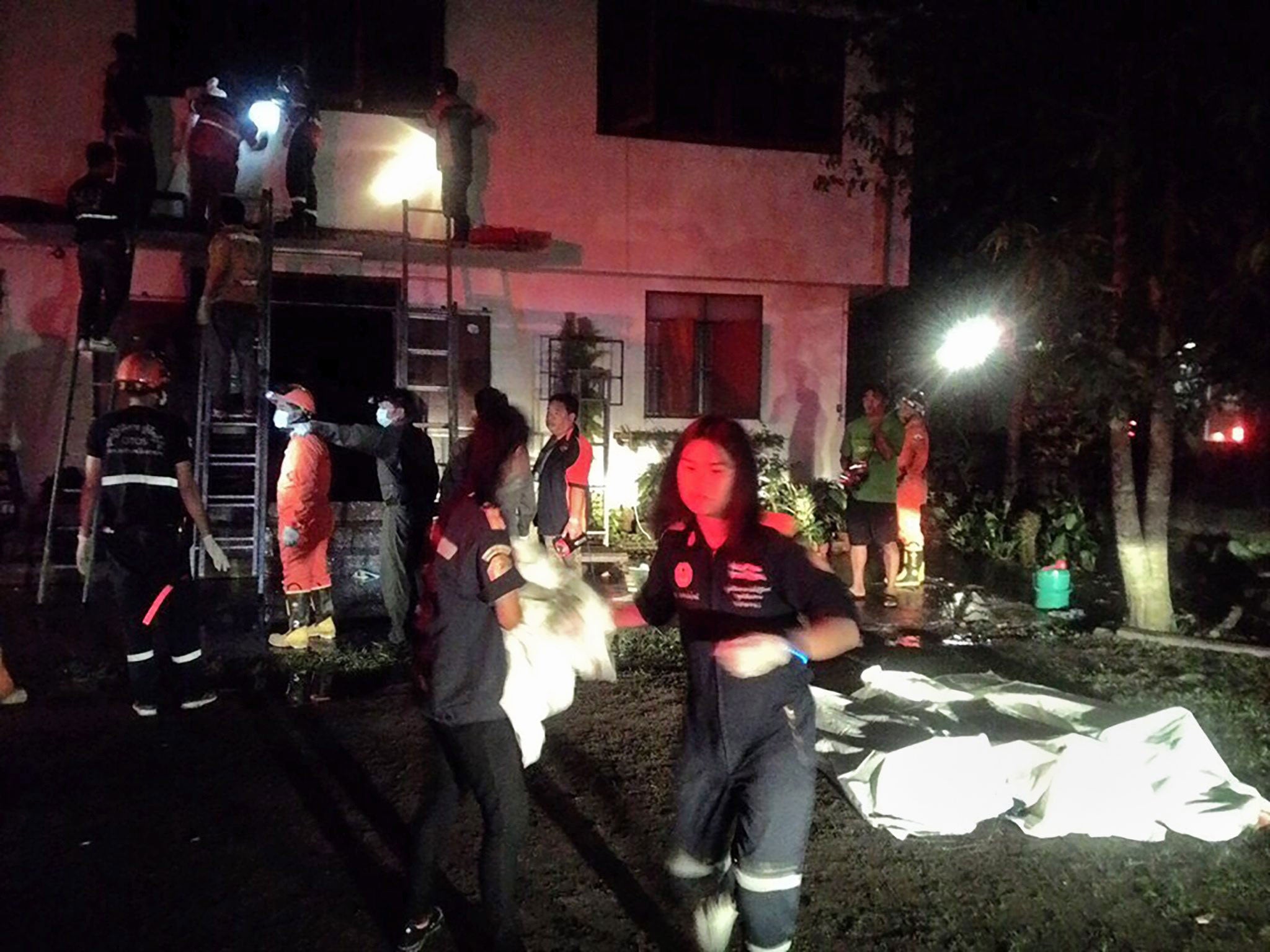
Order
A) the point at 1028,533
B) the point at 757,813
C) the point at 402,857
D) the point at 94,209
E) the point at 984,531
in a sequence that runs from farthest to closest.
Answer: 1. the point at 984,531
2. the point at 1028,533
3. the point at 94,209
4. the point at 402,857
5. the point at 757,813

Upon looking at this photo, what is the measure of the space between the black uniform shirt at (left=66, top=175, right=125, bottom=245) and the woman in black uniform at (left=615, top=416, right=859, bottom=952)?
749cm

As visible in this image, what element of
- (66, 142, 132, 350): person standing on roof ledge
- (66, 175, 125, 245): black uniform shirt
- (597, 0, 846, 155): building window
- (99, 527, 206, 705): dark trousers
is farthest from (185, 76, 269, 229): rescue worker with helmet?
(99, 527, 206, 705): dark trousers

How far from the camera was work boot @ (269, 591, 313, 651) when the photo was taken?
7691 millimetres

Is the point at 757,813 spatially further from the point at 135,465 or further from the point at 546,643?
the point at 135,465

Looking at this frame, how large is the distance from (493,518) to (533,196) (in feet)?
28.2

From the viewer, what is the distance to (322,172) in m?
11.0

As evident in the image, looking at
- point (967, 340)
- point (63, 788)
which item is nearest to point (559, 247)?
point (967, 340)

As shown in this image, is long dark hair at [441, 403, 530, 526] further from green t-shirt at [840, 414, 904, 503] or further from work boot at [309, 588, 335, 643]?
green t-shirt at [840, 414, 904, 503]

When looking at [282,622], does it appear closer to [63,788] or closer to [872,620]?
[63,788]

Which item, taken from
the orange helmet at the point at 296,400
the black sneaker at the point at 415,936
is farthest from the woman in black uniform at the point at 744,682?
the orange helmet at the point at 296,400

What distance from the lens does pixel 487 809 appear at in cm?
361

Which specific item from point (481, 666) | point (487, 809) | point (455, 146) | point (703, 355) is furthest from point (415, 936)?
point (703, 355)

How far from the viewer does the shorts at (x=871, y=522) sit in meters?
9.56

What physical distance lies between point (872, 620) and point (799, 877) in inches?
234
